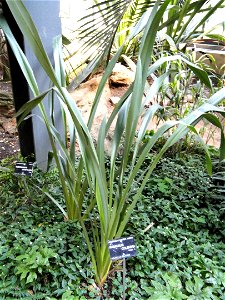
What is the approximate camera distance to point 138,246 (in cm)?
114

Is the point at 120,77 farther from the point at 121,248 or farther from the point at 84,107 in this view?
the point at 121,248

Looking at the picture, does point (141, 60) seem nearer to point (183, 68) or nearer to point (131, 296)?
point (131, 296)

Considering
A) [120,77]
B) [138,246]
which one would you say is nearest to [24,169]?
[138,246]

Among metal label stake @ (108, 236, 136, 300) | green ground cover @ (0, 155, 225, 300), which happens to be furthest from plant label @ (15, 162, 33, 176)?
metal label stake @ (108, 236, 136, 300)

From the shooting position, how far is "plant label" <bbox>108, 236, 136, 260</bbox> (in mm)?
885

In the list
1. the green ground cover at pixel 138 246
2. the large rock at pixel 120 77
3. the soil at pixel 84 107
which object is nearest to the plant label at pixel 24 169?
the green ground cover at pixel 138 246

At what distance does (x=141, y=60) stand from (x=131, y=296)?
702 mm

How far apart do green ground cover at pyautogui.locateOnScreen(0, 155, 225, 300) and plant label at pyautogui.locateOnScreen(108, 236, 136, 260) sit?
0.16m

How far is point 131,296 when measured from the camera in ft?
3.19

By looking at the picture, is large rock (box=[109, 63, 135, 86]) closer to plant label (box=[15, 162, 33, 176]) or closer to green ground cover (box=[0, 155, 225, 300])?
green ground cover (box=[0, 155, 225, 300])

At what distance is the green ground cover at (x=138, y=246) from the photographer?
980 mm

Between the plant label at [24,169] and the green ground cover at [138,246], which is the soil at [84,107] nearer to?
the green ground cover at [138,246]

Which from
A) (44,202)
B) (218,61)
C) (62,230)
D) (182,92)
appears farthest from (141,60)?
(218,61)

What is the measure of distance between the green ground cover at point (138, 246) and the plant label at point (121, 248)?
0.16 m
